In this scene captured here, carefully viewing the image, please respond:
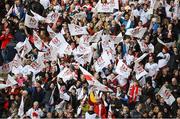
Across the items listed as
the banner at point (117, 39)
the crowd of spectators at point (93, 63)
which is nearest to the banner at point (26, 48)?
the crowd of spectators at point (93, 63)

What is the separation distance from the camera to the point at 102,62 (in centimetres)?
3036

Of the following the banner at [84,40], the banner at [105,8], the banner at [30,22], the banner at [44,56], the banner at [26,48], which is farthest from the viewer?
the banner at [105,8]

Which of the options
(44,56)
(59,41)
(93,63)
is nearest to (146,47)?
(93,63)

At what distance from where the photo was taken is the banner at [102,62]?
30.2m

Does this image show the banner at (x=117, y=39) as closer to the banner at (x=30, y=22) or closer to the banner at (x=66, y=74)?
the banner at (x=66, y=74)

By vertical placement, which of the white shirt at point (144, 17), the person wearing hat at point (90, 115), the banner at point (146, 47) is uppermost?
the white shirt at point (144, 17)

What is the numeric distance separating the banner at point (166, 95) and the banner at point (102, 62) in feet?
7.71

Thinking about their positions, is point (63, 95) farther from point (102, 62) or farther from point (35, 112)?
point (102, 62)

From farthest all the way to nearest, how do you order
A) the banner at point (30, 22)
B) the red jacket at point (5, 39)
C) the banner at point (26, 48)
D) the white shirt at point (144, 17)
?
the banner at point (30, 22), the white shirt at point (144, 17), the red jacket at point (5, 39), the banner at point (26, 48)

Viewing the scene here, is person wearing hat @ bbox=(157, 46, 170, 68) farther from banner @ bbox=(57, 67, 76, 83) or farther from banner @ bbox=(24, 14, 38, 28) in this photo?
banner @ bbox=(24, 14, 38, 28)

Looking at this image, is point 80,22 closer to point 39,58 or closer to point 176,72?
point 39,58

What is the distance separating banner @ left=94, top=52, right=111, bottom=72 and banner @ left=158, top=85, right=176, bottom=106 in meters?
2.35

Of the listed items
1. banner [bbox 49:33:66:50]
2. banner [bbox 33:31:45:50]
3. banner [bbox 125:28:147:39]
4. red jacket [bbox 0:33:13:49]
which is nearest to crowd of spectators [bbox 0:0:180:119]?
red jacket [bbox 0:33:13:49]

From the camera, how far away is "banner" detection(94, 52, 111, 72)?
30250 mm
